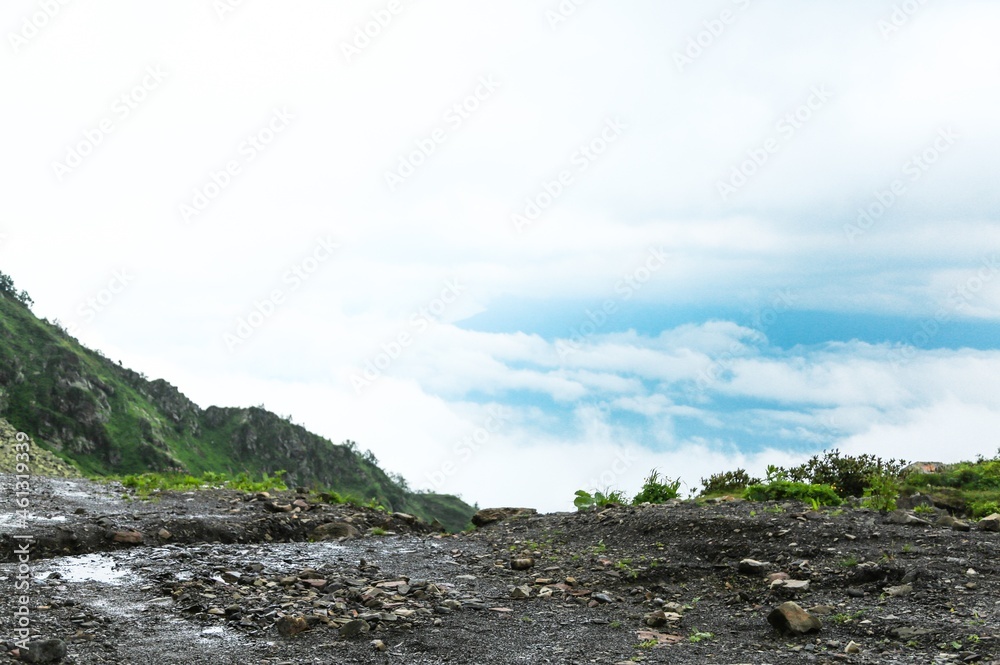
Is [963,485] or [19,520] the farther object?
[963,485]

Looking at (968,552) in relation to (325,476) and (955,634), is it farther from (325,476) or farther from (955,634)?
(325,476)

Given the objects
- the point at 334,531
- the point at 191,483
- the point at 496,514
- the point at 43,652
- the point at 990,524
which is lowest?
the point at 43,652

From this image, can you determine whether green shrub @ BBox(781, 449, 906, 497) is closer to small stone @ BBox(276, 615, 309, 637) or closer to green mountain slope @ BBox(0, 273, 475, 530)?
small stone @ BBox(276, 615, 309, 637)

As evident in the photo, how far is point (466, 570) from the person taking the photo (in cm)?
1191

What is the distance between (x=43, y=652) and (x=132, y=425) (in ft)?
285

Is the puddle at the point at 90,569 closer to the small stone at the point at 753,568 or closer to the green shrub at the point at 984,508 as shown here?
the small stone at the point at 753,568

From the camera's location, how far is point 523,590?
10.1 meters

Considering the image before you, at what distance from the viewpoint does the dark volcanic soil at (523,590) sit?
25.8 ft

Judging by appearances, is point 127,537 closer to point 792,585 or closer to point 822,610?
point 792,585

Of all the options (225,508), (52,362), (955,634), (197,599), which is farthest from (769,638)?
(52,362)

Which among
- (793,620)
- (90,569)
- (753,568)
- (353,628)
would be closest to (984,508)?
(753,568)

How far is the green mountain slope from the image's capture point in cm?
8012

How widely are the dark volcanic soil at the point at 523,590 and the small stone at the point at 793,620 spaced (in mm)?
105

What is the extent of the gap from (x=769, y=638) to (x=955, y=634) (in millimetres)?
1712
